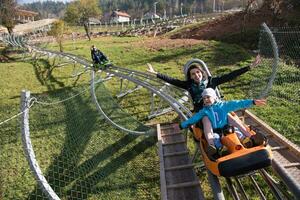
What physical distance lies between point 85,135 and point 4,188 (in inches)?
89.4

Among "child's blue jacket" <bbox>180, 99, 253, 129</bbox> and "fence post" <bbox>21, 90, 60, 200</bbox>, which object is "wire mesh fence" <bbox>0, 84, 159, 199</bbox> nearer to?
"fence post" <bbox>21, 90, 60, 200</bbox>

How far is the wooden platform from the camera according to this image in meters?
4.91

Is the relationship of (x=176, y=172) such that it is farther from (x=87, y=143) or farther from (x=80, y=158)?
(x=87, y=143)

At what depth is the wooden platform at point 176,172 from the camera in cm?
491

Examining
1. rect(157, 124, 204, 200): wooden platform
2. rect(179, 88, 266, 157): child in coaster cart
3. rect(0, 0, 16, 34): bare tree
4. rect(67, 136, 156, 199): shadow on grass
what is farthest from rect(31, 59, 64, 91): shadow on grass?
rect(0, 0, 16, 34): bare tree

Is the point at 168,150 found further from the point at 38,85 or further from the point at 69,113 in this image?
the point at 38,85

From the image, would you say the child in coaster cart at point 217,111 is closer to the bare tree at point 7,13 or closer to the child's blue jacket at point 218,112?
the child's blue jacket at point 218,112

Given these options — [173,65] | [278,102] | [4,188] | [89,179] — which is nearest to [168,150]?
[89,179]

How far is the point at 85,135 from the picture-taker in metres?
8.41

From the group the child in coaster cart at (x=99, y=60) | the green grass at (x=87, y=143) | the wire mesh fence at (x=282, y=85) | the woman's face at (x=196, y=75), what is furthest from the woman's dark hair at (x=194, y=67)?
the child in coaster cart at (x=99, y=60)

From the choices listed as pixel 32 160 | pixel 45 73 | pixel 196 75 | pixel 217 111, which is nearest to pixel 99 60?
pixel 45 73

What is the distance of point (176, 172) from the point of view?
18.0 ft

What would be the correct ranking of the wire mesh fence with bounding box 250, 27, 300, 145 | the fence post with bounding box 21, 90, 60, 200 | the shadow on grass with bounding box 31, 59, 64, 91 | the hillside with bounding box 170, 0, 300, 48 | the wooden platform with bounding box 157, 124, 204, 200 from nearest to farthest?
the fence post with bounding box 21, 90, 60, 200, the wooden platform with bounding box 157, 124, 204, 200, the wire mesh fence with bounding box 250, 27, 300, 145, the shadow on grass with bounding box 31, 59, 64, 91, the hillside with bounding box 170, 0, 300, 48

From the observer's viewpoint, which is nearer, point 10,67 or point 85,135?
point 85,135
